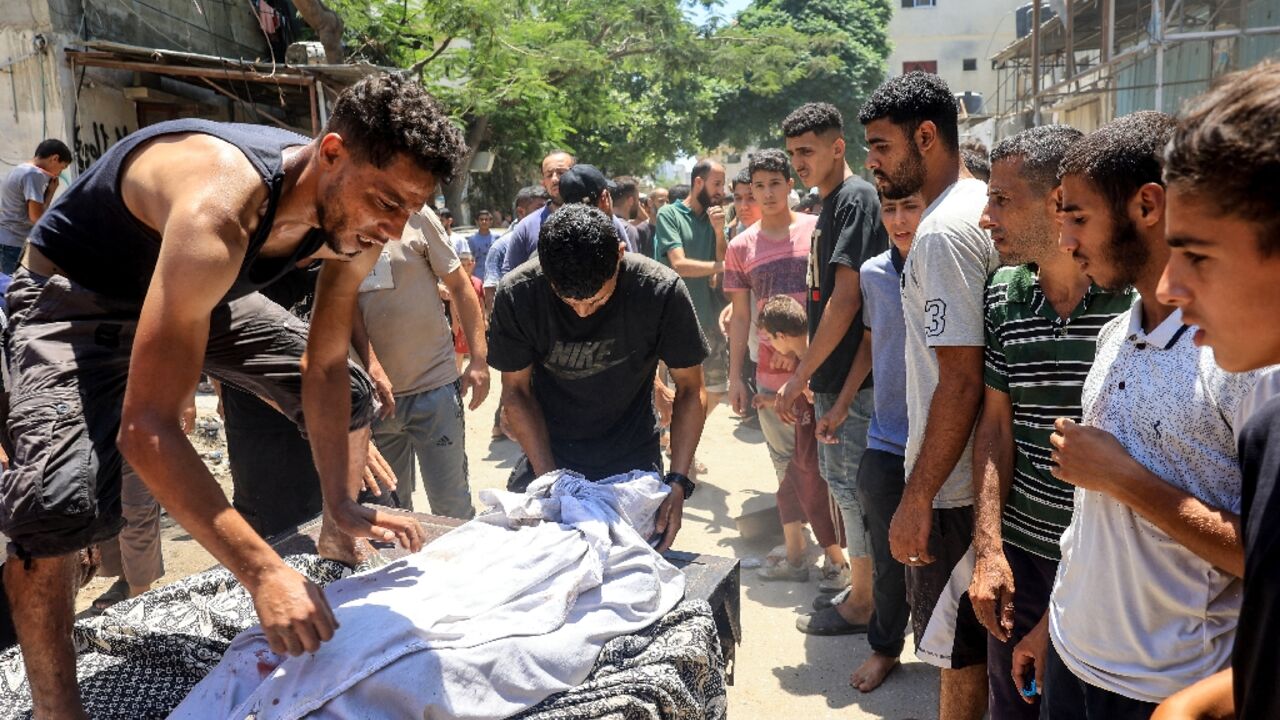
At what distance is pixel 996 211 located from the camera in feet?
7.77

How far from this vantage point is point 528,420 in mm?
3418

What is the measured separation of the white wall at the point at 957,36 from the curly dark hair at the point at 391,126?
35.9m

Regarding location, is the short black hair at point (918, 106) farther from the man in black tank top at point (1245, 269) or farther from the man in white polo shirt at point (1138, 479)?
the man in black tank top at point (1245, 269)

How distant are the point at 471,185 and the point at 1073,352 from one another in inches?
755

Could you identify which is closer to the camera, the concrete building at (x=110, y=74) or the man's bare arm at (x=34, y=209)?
the man's bare arm at (x=34, y=209)

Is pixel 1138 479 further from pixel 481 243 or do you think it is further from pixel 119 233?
pixel 481 243

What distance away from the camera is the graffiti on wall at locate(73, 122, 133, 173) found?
30.3 ft

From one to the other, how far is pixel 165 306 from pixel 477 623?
98 centimetres

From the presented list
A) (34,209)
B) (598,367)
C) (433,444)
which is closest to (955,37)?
(34,209)

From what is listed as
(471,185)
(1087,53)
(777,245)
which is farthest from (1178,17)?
(471,185)

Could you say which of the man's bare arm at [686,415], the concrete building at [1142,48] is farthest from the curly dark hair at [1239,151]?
the concrete building at [1142,48]

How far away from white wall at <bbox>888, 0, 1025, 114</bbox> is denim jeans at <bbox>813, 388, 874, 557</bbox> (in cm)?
3418

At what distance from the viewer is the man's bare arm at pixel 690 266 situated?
6.52m

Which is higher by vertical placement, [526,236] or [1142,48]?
[1142,48]
